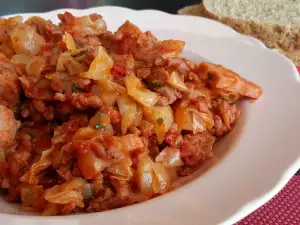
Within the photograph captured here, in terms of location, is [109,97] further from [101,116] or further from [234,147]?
[234,147]

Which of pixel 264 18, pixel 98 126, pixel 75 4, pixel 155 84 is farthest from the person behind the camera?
pixel 75 4

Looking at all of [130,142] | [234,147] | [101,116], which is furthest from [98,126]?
[234,147]

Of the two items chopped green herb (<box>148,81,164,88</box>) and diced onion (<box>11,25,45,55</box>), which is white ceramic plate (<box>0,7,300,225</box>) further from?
diced onion (<box>11,25,45,55</box>)

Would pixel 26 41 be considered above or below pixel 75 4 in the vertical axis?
above

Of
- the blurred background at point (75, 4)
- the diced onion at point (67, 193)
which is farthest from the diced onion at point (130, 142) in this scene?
the blurred background at point (75, 4)

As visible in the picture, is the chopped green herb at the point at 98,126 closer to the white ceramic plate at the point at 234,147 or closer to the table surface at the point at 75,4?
the white ceramic plate at the point at 234,147

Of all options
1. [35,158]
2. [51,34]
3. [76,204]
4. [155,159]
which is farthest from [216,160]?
[51,34]

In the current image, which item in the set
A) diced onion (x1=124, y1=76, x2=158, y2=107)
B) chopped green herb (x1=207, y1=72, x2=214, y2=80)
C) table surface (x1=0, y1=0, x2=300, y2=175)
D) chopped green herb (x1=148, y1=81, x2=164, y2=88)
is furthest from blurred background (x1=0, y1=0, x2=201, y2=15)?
diced onion (x1=124, y1=76, x2=158, y2=107)
